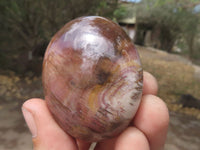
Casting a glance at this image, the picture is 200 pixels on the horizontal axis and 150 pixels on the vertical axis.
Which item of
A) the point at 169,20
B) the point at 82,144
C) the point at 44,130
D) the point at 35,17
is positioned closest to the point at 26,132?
the point at 82,144

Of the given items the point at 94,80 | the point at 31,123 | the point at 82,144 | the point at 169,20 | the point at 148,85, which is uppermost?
the point at 94,80

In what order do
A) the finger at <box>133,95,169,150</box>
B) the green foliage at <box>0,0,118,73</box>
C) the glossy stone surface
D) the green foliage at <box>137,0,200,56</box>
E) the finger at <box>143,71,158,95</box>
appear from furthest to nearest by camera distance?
the green foliage at <box>137,0,200,56</box>
the green foliage at <box>0,0,118,73</box>
the finger at <box>143,71,158,95</box>
the finger at <box>133,95,169,150</box>
the glossy stone surface

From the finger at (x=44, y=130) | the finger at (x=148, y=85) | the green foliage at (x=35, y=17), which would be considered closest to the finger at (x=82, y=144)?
the finger at (x=44, y=130)

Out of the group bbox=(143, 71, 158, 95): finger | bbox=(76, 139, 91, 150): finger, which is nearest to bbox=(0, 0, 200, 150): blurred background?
bbox=(76, 139, 91, 150): finger

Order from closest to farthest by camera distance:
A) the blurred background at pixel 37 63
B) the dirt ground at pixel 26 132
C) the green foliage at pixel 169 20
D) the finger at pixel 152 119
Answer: the finger at pixel 152 119, the dirt ground at pixel 26 132, the blurred background at pixel 37 63, the green foliage at pixel 169 20

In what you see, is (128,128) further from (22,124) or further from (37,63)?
(37,63)

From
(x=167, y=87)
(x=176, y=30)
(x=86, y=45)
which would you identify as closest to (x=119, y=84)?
(x=86, y=45)

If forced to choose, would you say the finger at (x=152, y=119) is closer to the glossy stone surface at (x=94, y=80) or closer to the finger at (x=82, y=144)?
the glossy stone surface at (x=94, y=80)

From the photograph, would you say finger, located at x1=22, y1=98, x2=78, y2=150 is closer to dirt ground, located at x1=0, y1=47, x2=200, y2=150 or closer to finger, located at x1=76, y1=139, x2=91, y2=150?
finger, located at x1=76, y1=139, x2=91, y2=150
